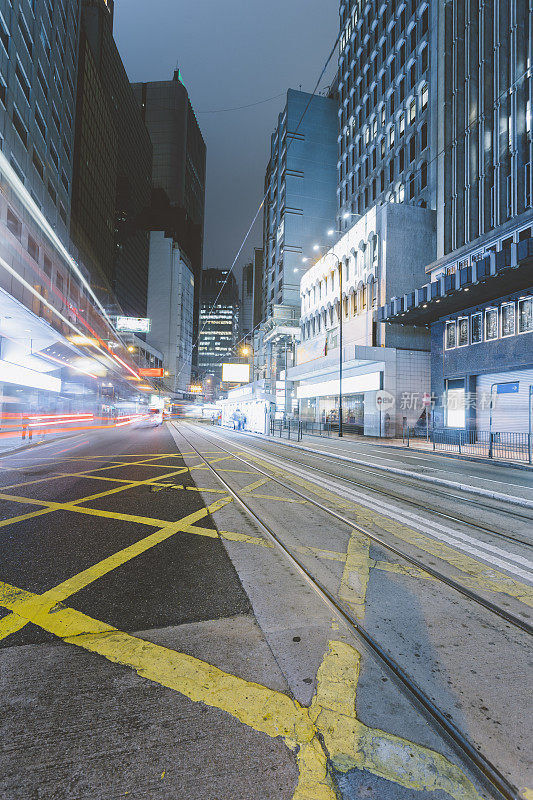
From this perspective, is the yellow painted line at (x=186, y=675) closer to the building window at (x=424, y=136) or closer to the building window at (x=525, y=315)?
the building window at (x=525, y=315)

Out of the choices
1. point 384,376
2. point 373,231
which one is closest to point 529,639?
point 384,376

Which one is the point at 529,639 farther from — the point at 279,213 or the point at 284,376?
the point at 279,213

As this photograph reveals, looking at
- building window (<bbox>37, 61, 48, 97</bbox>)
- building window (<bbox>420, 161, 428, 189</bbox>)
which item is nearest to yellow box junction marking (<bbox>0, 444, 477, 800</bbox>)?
building window (<bbox>420, 161, 428, 189</bbox>)

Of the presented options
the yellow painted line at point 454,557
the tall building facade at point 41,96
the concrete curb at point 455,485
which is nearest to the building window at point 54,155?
the tall building facade at point 41,96

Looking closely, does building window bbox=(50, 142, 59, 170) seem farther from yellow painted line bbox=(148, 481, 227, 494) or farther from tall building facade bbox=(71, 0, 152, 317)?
yellow painted line bbox=(148, 481, 227, 494)

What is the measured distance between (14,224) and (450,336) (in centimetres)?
3658

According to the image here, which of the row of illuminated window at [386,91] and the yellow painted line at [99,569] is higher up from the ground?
the row of illuminated window at [386,91]

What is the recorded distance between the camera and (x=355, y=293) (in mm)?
35562

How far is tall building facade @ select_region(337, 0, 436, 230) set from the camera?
1268 inches

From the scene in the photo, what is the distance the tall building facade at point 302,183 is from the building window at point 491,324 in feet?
146

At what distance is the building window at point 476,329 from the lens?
23.8 m

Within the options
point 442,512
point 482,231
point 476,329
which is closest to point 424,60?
point 482,231

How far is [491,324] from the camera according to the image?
75.4 ft

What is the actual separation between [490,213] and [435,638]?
96.6 feet
